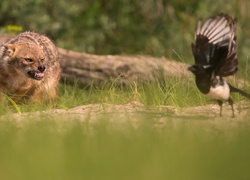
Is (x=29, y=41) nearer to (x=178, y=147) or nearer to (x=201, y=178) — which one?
(x=178, y=147)

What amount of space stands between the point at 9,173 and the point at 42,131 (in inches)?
50.8

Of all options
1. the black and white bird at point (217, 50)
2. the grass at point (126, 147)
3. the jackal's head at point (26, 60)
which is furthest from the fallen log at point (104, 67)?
the black and white bird at point (217, 50)

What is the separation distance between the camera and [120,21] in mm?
16359

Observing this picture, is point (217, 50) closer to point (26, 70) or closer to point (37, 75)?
point (37, 75)

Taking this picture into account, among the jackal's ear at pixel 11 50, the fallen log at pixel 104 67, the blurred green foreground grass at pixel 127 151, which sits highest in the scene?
the jackal's ear at pixel 11 50

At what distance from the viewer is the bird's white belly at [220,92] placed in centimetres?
655

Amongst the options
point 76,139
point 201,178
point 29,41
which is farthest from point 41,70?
point 201,178

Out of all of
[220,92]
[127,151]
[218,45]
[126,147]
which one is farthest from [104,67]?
[127,151]

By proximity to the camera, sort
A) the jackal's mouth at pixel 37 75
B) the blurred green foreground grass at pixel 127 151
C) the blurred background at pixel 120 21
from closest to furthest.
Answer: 1. the blurred green foreground grass at pixel 127 151
2. the jackal's mouth at pixel 37 75
3. the blurred background at pixel 120 21

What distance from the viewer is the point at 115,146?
5.47 metres

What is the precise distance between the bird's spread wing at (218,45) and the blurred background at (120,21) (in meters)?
7.08

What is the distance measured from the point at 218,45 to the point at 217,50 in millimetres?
51

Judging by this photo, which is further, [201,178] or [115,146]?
[115,146]

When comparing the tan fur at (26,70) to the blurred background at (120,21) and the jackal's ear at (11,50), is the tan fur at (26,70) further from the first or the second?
the blurred background at (120,21)
